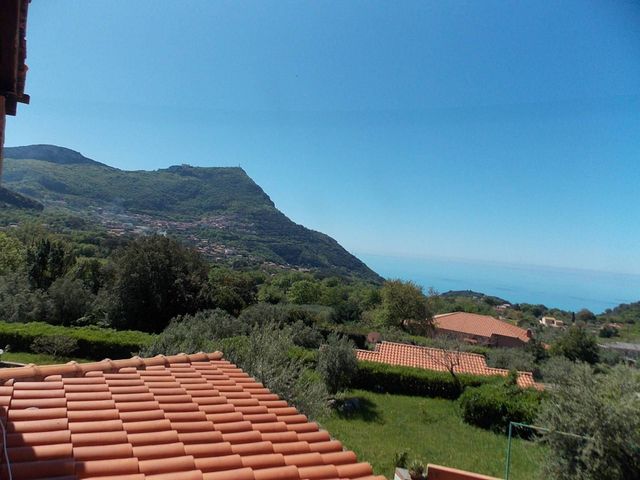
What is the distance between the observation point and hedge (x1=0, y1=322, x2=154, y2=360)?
58.8 feet

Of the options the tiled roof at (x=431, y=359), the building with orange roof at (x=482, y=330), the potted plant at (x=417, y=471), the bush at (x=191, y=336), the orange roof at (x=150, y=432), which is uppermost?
the orange roof at (x=150, y=432)

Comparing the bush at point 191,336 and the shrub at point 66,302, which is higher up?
the bush at point 191,336

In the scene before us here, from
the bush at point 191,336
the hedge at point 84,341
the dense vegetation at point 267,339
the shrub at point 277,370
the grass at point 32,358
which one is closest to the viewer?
the dense vegetation at point 267,339

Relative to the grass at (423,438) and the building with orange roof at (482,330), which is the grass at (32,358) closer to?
the grass at (423,438)

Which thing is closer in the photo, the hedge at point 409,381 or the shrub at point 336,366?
the shrub at point 336,366

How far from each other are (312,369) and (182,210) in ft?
492

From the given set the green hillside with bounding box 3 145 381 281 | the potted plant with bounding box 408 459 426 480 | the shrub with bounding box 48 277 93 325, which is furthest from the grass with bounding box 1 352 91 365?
the green hillside with bounding box 3 145 381 281

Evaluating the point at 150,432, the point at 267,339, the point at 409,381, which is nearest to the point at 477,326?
the point at 409,381

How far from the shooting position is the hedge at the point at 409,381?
60.7ft

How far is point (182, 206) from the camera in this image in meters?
159

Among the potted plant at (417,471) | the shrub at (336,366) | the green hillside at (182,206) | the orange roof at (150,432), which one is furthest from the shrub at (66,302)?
the green hillside at (182,206)

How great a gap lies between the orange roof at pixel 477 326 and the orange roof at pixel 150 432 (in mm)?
47056

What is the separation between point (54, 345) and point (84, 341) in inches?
47.9

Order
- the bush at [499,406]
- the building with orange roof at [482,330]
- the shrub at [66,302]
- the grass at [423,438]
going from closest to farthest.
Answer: the grass at [423,438] < the bush at [499,406] < the shrub at [66,302] < the building with orange roof at [482,330]
